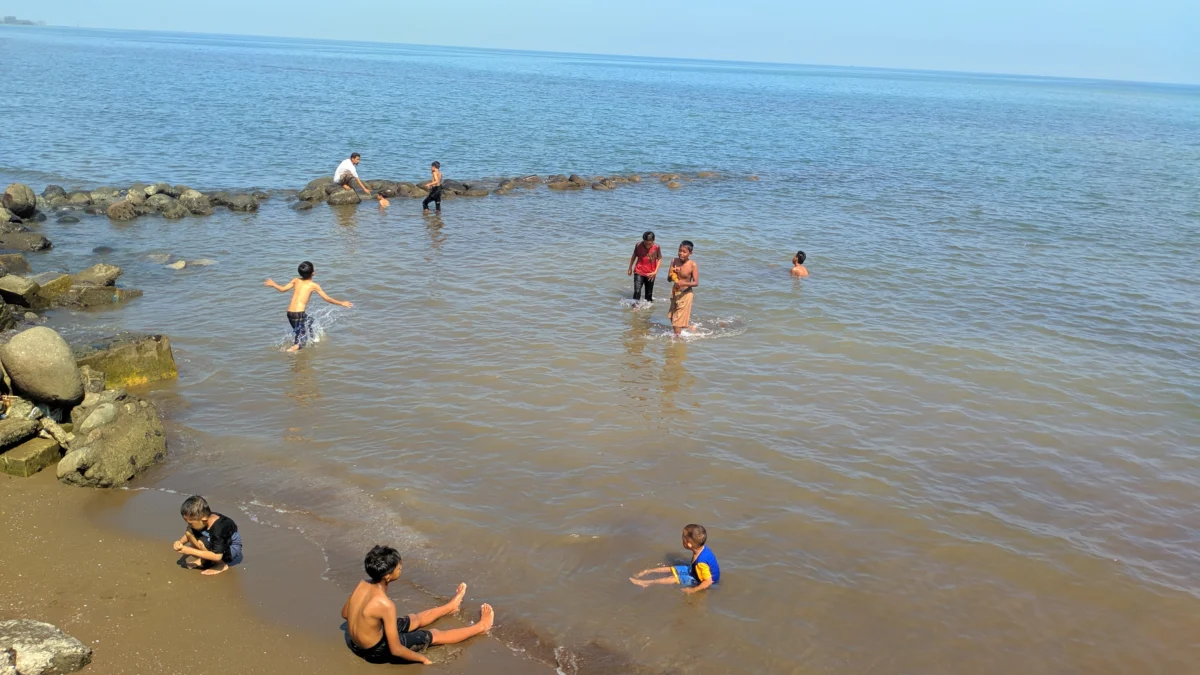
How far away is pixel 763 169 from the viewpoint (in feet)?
125

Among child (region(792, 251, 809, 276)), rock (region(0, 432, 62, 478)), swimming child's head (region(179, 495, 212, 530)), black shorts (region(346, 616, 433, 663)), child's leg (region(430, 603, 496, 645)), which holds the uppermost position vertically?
child (region(792, 251, 809, 276))

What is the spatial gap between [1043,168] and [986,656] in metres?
39.2

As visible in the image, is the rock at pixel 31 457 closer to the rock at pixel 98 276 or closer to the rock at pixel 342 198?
the rock at pixel 98 276

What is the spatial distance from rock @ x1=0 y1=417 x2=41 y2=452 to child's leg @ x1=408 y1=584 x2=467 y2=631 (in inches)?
216

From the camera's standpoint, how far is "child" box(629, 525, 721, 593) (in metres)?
7.71

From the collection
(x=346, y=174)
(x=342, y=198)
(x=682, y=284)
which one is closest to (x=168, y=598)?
(x=682, y=284)

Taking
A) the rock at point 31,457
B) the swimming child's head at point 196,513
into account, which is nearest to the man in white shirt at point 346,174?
the rock at point 31,457

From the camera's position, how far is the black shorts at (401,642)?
6500 millimetres

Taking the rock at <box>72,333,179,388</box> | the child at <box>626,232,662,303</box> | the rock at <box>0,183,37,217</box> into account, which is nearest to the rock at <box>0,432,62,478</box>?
the rock at <box>72,333,179,388</box>

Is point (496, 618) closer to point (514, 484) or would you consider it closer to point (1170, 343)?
point (514, 484)

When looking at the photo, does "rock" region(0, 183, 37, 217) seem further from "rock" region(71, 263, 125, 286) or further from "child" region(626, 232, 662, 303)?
"child" region(626, 232, 662, 303)

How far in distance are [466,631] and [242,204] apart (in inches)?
828

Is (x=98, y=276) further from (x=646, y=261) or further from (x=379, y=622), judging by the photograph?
(x=379, y=622)

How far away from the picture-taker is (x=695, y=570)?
307 inches
